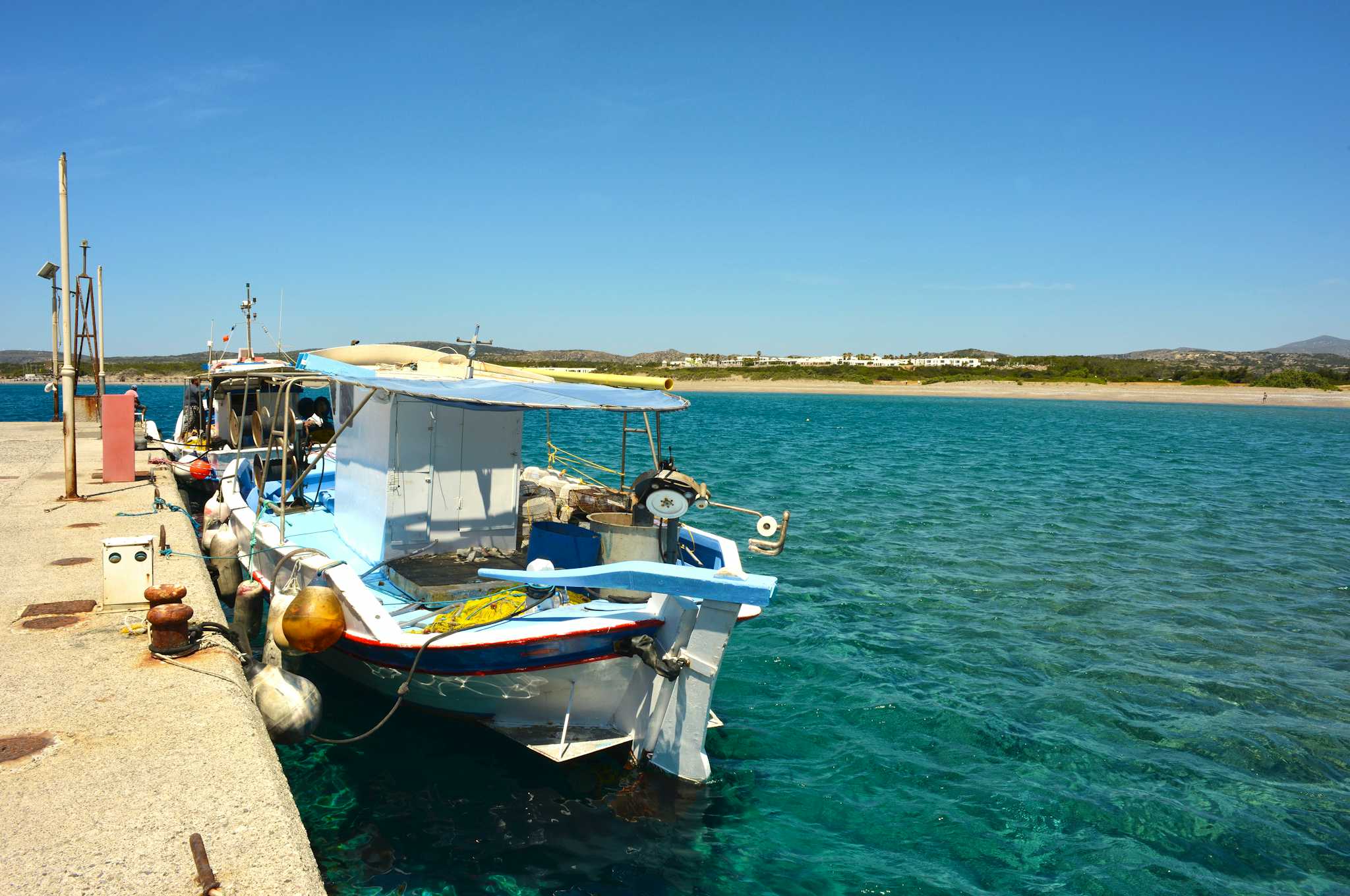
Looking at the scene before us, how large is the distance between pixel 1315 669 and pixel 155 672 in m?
13.6

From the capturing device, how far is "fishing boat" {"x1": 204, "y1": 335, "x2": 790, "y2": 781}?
709cm

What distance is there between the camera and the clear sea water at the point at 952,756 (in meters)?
6.70

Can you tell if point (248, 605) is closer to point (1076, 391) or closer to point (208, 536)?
point (208, 536)

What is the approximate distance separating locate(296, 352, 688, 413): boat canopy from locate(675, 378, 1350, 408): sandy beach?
98963 mm

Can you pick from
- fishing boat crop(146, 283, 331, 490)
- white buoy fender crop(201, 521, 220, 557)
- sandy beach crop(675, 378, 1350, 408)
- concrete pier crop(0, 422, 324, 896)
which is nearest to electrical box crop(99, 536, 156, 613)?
concrete pier crop(0, 422, 324, 896)

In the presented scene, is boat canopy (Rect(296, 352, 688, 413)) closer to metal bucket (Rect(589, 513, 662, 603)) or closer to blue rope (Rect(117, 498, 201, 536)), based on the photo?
metal bucket (Rect(589, 513, 662, 603))

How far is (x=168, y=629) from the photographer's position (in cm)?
689

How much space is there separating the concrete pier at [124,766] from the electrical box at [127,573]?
0.21 meters

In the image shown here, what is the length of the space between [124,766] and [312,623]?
191 cm

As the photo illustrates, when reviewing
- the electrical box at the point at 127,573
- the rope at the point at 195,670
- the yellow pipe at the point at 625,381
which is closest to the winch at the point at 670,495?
the yellow pipe at the point at 625,381

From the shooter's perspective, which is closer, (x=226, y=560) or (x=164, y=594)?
(x=164, y=594)

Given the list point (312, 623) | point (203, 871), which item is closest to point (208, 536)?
point (312, 623)

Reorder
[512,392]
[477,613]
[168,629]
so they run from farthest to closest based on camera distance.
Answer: [512,392] < [477,613] < [168,629]

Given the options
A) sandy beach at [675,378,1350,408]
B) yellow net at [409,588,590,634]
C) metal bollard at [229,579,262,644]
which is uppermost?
sandy beach at [675,378,1350,408]
